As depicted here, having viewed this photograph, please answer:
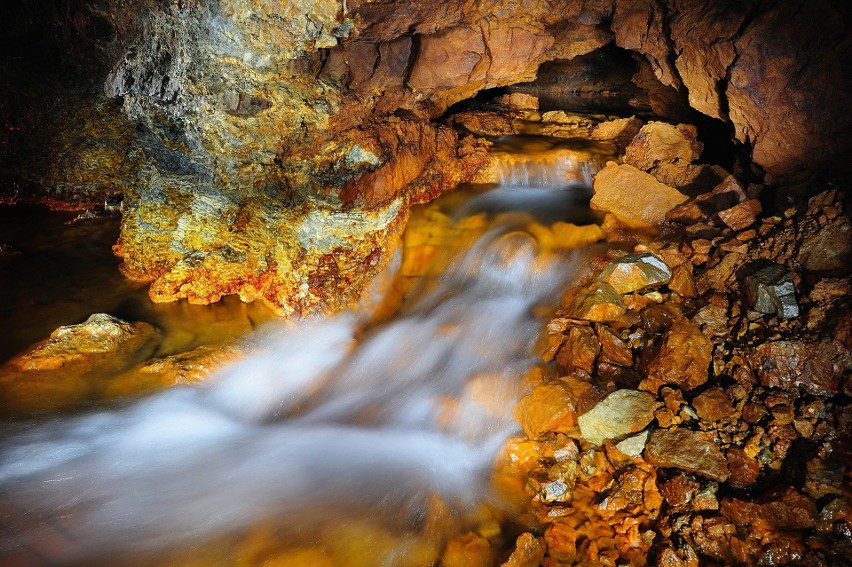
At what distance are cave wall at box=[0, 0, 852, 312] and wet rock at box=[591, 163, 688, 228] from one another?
969 mm

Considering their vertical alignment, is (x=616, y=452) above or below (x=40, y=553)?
above

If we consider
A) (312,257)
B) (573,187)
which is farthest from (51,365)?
(573,187)

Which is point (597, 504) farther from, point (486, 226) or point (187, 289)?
point (187, 289)

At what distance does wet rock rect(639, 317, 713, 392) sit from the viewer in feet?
12.0

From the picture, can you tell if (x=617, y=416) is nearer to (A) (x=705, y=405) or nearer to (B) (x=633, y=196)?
(A) (x=705, y=405)

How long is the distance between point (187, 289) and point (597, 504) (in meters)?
5.53

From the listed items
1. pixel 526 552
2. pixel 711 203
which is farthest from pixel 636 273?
pixel 526 552

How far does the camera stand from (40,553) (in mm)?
3061

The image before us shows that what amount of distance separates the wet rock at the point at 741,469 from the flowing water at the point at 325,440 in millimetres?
1586

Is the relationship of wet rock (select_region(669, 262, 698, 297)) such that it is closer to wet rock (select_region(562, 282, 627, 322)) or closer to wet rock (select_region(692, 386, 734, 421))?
wet rock (select_region(562, 282, 627, 322))

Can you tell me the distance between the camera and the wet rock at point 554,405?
12.1ft

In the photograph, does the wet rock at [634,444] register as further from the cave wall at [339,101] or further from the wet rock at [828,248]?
the cave wall at [339,101]

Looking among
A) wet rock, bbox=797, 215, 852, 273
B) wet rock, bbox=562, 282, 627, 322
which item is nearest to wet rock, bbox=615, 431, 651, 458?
wet rock, bbox=562, 282, 627, 322

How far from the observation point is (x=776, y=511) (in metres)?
2.78
